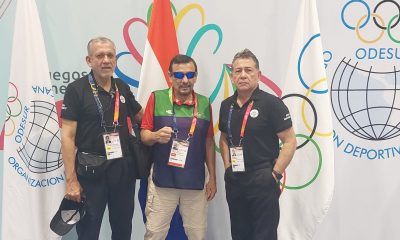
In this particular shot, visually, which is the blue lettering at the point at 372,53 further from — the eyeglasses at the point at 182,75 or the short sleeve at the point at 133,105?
the short sleeve at the point at 133,105

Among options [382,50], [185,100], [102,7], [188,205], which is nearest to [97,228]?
[188,205]

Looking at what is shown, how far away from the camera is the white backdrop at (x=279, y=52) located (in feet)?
8.39

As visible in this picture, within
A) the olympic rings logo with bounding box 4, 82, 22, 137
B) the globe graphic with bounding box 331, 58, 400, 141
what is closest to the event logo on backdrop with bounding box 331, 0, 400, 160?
the globe graphic with bounding box 331, 58, 400, 141

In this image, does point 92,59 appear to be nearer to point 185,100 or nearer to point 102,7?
point 185,100

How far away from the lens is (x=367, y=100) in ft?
8.43

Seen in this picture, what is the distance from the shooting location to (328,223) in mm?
2668

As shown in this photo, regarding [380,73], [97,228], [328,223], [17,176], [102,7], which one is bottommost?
[328,223]

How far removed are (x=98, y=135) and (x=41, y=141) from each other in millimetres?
574

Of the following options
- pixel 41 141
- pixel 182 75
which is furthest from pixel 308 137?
pixel 41 141

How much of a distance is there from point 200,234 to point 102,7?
1809mm

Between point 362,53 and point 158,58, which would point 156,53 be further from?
point 362,53

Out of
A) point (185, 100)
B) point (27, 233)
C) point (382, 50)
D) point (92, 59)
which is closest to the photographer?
point (92, 59)

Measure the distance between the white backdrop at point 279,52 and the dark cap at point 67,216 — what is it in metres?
0.97

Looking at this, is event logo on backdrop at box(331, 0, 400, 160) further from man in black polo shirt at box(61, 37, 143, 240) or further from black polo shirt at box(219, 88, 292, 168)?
man in black polo shirt at box(61, 37, 143, 240)
